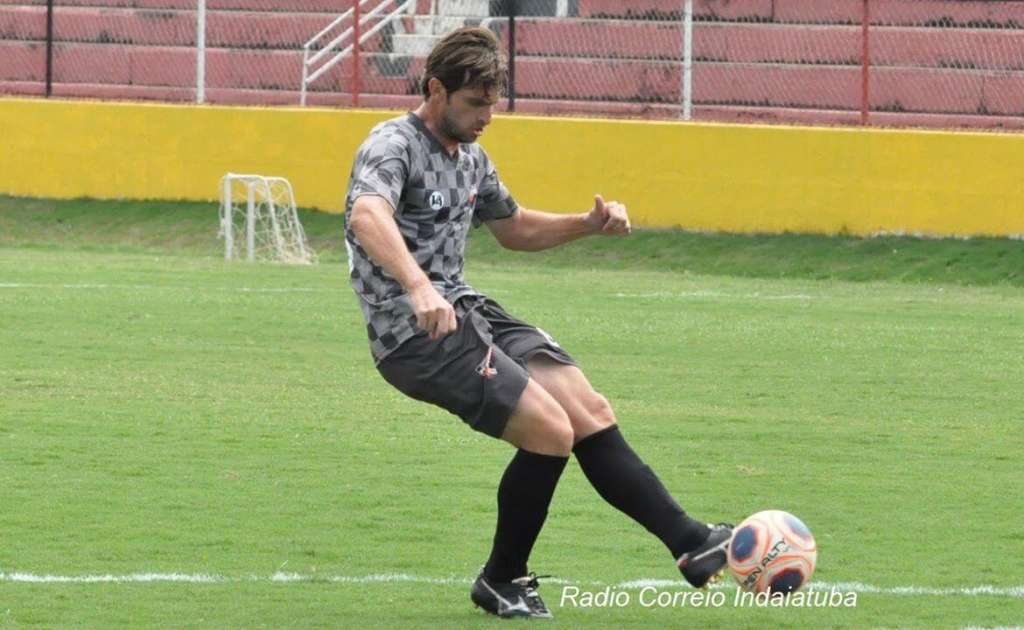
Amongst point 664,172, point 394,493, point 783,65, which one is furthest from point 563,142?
point 394,493

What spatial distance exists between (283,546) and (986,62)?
15973 mm

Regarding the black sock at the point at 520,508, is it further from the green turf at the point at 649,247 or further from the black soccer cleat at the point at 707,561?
the green turf at the point at 649,247

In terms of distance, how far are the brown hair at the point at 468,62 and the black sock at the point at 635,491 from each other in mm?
1055

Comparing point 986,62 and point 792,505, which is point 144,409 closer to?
point 792,505

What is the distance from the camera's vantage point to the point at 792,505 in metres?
7.69

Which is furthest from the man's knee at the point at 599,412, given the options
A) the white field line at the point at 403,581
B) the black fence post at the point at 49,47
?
the black fence post at the point at 49,47

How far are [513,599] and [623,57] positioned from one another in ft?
57.6

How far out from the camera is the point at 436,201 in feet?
19.2

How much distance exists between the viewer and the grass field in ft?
20.1

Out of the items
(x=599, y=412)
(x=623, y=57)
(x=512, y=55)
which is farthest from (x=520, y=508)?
Result: (x=623, y=57)

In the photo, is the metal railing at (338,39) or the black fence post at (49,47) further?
the black fence post at (49,47)

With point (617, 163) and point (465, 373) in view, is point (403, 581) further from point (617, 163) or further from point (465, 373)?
point (617, 163)

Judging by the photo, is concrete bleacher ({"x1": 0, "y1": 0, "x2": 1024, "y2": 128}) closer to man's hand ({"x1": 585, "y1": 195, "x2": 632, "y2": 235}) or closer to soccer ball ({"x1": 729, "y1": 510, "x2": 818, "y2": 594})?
man's hand ({"x1": 585, "y1": 195, "x2": 632, "y2": 235})

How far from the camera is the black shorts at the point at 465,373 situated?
5676mm
